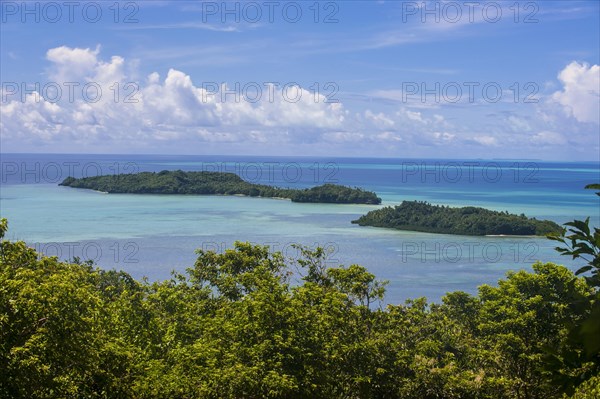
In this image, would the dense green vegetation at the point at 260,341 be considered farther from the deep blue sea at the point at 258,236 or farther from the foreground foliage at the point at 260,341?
the deep blue sea at the point at 258,236

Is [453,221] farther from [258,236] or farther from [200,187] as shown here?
[200,187]

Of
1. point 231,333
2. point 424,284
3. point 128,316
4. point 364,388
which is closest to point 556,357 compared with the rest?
point 231,333

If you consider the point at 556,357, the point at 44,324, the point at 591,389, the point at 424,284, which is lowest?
the point at 424,284

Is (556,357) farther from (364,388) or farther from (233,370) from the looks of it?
(364,388)

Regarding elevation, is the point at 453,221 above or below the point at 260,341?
below

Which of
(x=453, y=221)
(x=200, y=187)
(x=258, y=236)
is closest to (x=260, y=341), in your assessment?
(x=258, y=236)

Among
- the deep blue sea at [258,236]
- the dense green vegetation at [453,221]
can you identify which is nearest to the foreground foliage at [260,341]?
the deep blue sea at [258,236]
